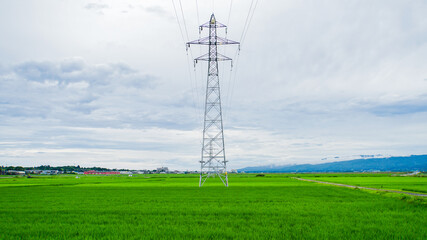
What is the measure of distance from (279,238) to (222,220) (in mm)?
5766

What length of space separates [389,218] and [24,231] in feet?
74.8

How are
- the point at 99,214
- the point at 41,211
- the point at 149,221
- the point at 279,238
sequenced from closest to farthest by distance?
the point at 279,238 → the point at 149,221 → the point at 99,214 → the point at 41,211

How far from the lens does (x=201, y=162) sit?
167 feet

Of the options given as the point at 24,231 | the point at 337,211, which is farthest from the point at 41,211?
the point at 337,211

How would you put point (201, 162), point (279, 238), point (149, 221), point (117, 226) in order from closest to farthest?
point (279, 238)
point (117, 226)
point (149, 221)
point (201, 162)

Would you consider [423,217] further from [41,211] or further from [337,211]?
[41,211]

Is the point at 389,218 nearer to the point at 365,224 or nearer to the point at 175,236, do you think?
the point at 365,224

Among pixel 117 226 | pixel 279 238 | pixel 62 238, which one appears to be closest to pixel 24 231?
pixel 62 238

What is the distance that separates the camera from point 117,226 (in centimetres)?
1819

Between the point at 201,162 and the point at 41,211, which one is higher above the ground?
the point at 201,162

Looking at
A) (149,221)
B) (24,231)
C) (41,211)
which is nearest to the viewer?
(24,231)

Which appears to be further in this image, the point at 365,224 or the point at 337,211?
the point at 337,211

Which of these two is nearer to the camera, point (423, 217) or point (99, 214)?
point (423, 217)

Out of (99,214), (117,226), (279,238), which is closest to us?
(279,238)
